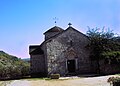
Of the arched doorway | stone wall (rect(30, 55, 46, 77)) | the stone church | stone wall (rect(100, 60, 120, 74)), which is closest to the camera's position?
stone wall (rect(100, 60, 120, 74))

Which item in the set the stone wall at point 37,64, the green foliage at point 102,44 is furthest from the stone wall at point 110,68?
the stone wall at point 37,64

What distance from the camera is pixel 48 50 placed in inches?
1693

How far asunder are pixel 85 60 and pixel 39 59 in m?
8.54

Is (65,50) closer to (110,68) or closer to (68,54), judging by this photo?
(68,54)

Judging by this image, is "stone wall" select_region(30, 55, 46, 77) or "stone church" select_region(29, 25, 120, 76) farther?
"stone wall" select_region(30, 55, 46, 77)

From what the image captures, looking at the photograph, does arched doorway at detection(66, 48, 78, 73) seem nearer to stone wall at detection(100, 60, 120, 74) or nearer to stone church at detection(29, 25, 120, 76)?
stone church at detection(29, 25, 120, 76)

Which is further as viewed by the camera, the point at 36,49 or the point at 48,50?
the point at 36,49

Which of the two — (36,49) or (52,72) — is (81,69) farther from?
(36,49)

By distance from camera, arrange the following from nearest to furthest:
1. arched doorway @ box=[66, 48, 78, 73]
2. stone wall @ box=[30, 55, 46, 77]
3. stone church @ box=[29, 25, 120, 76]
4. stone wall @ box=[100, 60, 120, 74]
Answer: stone wall @ box=[100, 60, 120, 74] → stone church @ box=[29, 25, 120, 76] → arched doorway @ box=[66, 48, 78, 73] → stone wall @ box=[30, 55, 46, 77]

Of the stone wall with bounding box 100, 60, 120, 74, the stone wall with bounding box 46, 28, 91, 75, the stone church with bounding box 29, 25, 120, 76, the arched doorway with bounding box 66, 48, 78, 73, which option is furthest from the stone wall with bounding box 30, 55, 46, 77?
the stone wall with bounding box 100, 60, 120, 74

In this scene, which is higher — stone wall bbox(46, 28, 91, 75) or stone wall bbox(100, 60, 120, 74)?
stone wall bbox(46, 28, 91, 75)

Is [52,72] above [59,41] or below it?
below

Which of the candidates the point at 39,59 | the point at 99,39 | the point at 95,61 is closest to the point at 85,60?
the point at 95,61

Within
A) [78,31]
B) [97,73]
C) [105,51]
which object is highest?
[78,31]
